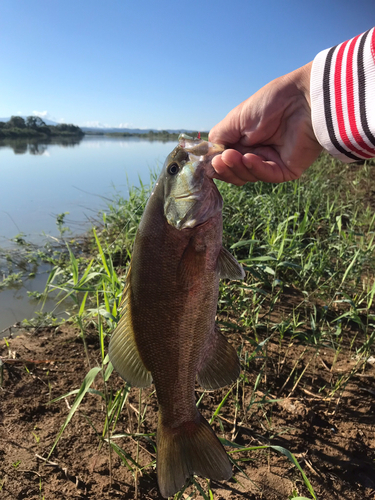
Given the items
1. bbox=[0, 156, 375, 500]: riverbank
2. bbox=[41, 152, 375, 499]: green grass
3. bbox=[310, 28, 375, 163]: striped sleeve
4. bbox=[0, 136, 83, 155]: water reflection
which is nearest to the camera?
bbox=[310, 28, 375, 163]: striped sleeve

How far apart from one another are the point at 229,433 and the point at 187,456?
0.82 meters

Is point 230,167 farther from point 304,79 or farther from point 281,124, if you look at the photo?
point 304,79

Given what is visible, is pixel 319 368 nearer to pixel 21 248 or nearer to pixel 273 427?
pixel 273 427

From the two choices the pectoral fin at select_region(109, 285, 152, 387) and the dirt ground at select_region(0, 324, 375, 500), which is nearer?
the pectoral fin at select_region(109, 285, 152, 387)

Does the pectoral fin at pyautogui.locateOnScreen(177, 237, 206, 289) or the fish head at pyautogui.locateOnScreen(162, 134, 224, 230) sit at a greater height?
the fish head at pyautogui.locateOnScreen(162, 134, 224, 230)

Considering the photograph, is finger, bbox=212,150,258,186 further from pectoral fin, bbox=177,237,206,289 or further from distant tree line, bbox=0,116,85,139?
distant tree line, bbox=0,116,85,139

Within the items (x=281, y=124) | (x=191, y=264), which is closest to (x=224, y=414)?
(x=191, y=264)

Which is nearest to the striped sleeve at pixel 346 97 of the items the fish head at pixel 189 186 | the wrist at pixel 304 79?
the wrist at pixel 304 79

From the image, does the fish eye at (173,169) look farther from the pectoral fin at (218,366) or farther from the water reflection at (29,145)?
the water reflection at (29,145)

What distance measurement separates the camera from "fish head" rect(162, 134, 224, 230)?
1.63 m

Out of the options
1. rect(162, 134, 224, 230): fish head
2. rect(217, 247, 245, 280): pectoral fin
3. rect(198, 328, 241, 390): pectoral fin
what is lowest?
rect(198, 328, 241, 390): pectoral fin

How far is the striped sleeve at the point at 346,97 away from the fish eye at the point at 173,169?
105cm

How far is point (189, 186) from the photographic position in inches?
65.7

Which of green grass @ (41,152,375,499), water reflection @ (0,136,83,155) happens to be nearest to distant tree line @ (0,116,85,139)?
water reflection @ (0,136,83,155)
